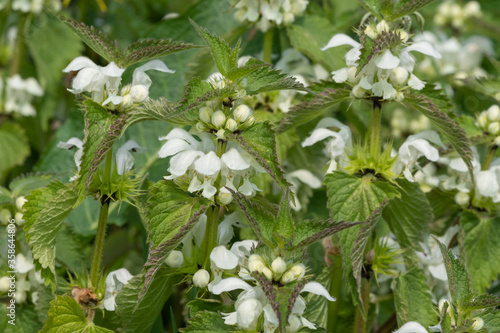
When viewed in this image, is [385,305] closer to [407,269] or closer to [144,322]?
[407,269]

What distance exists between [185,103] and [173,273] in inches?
10.7

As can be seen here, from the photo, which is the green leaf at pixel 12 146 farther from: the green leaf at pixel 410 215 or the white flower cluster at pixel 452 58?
the white flower cluster at pixel 452 58

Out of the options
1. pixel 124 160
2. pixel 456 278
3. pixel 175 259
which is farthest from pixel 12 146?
pixel 456 278

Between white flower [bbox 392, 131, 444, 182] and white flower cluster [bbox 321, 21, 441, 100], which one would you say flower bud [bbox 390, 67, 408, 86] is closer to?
white flower cluster [bbox 321, 21, 441, 100]

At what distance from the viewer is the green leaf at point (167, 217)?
81 centimetres

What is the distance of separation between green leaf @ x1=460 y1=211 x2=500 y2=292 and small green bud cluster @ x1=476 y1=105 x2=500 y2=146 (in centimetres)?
16

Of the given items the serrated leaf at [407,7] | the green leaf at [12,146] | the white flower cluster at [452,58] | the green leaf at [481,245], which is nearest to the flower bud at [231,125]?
the serrated leaf at [407,7]

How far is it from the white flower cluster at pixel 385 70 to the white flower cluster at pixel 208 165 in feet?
0.78

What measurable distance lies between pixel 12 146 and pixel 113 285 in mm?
883

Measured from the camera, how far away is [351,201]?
96 centimetres

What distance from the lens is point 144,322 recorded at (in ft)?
3.35

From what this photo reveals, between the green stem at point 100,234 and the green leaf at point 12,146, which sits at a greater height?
the green stem at point 100,234

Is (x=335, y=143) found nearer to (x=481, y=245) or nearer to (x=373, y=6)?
(x=373, y=6)

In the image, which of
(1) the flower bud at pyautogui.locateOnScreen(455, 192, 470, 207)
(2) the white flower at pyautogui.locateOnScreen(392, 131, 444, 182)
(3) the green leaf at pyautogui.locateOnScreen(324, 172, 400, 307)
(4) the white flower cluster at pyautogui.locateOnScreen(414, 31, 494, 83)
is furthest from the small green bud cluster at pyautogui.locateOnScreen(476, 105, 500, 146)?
(4) the white flower cluster at pyautogui.locateOnScreen(414, 31, 494, 83)
